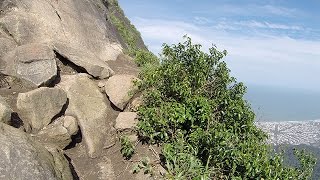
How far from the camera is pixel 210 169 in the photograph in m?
11.1

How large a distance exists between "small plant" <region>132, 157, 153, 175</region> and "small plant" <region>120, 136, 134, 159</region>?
0.54 meters

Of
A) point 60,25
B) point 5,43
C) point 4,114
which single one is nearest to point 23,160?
point 4,114

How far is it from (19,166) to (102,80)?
21.2 ft

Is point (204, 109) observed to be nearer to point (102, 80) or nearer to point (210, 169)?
point (210, 169)

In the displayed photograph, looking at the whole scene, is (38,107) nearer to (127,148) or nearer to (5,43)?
(127,148)

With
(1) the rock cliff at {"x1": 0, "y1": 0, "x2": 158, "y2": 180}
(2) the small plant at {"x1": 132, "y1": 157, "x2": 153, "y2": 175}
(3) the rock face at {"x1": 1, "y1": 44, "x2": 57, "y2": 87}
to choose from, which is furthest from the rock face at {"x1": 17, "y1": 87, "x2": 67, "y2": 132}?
(2) the small plant at {"x1": 132, "y1": 157, "x2": 153, "y2": 175}

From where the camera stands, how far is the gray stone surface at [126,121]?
41.6 ft

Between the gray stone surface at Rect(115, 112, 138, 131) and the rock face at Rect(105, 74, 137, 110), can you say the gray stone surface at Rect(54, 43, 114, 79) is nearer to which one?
the rock face at Rect(105, 74, 137, 110)

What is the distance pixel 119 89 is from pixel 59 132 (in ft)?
9.91

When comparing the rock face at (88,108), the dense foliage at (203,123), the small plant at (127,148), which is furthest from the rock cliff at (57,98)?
the dense foliage at (203,123)

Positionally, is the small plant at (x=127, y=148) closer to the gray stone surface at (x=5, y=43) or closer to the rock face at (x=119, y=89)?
the rock face at (x=119, y=89)

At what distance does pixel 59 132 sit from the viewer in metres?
11.5

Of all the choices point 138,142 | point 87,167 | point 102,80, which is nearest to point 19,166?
point 87,167

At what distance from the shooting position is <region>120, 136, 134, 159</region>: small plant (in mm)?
11930
